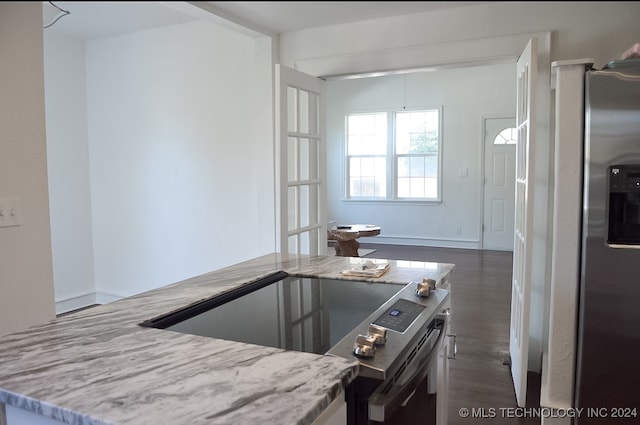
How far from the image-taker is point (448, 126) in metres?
7.14

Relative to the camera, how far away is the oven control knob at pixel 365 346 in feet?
3.09

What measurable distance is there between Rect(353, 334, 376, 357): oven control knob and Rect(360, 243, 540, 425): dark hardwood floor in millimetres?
1540

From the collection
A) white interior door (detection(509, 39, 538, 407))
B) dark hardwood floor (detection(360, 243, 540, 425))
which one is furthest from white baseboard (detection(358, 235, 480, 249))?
white interior door (detection(509, 39, 538, 407))

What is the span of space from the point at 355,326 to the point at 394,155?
21.7 feet

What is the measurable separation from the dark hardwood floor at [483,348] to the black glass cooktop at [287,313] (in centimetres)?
116

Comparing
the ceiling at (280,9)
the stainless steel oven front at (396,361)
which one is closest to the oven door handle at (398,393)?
the stainless steel oven front at (396,361)

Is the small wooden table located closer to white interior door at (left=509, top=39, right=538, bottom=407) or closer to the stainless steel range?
white interior door at (left=509, top=39, right=538, bottom=407)

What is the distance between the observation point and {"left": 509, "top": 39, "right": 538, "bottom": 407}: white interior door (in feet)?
7.22

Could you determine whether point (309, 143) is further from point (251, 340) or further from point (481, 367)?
point (251, 340)

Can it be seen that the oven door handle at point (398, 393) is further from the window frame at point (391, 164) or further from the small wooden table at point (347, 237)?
the window frame at point (391, 164)

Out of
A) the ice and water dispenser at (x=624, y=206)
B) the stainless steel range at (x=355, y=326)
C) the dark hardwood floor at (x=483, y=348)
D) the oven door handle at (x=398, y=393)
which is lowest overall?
the dark hardwood floor at (x=483, y=348)

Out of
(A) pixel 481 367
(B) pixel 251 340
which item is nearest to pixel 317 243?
(A) pixel 481 367

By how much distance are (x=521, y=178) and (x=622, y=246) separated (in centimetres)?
73

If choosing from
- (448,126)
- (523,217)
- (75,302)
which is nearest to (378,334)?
(523,217)
